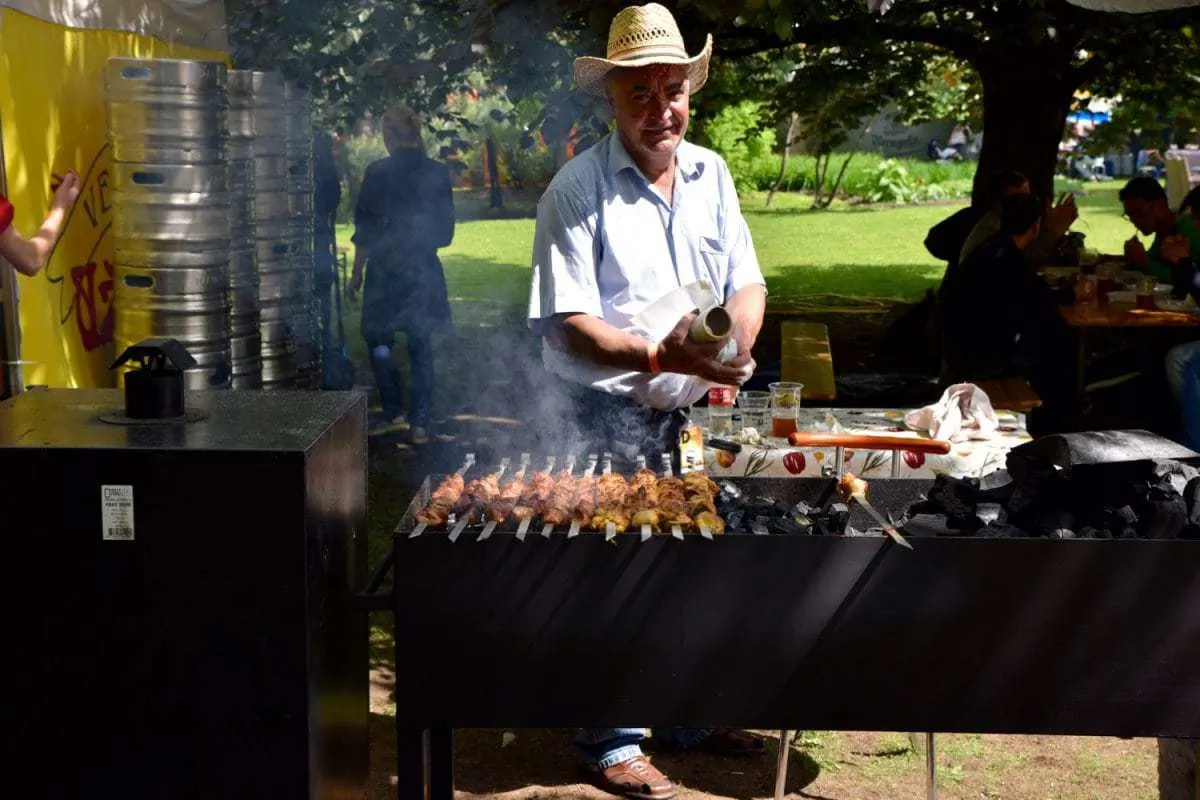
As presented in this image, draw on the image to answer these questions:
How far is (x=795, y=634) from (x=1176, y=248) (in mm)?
5855

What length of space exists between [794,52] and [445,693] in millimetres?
9513

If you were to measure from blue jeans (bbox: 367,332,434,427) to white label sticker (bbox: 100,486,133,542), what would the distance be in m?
5.94

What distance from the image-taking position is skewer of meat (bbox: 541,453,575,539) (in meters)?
3.02

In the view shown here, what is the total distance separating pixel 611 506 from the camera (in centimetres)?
313

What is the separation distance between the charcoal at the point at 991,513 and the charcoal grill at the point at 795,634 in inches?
9.9

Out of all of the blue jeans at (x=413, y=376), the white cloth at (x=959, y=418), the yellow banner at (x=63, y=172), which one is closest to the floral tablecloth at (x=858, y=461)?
the white cloth at (x=959, y=418)

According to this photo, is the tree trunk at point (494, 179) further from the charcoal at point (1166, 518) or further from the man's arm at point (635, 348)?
the charcoal at point (1166, 518)

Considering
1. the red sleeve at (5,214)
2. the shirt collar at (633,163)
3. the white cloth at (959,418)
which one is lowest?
the white cloth at (959,418)

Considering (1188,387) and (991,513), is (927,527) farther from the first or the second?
(1188,387)

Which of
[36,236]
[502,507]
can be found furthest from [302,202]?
[502,507]

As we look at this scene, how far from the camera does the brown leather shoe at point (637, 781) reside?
4.02 m

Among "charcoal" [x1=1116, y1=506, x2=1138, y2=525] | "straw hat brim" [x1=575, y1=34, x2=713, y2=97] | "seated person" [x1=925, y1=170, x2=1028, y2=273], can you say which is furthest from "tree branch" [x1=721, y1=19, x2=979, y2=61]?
"charcoal" [x1=1116, y1=506, x2=1138, y2=525]

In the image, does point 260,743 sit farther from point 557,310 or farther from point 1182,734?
point 1182,734

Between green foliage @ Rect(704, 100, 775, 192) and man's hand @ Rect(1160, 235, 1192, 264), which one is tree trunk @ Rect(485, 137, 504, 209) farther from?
man's hand @ Rect(1160, 235, 1192, 264)
